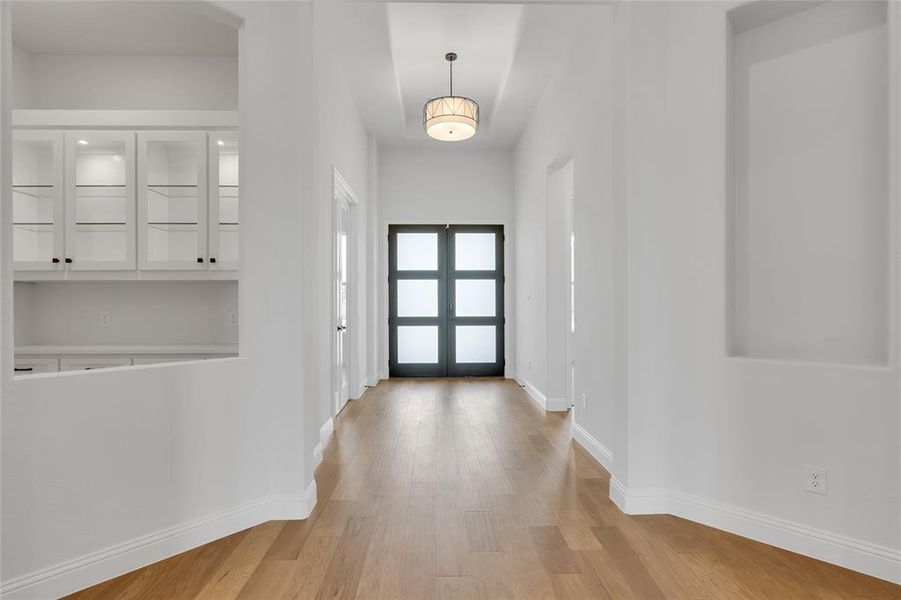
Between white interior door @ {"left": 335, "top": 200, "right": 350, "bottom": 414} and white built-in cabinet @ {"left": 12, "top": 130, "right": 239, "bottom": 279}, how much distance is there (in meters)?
1.43

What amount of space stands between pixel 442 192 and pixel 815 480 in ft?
19.5

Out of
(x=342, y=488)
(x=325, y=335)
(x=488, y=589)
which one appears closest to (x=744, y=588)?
(x=488, y=589)

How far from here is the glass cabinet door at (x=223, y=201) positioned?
3592 mm

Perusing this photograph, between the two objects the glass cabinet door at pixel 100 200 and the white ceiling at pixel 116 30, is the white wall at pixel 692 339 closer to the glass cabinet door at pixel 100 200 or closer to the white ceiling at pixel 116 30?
the white ceiling at pixel 116 30

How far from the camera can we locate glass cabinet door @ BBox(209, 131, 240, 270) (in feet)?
11.8

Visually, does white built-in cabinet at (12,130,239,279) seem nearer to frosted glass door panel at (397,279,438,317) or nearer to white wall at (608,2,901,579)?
white wall at (608,2,901,579)

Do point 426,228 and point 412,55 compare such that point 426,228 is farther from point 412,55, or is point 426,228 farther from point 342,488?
point 342,488

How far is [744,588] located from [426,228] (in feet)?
20.0

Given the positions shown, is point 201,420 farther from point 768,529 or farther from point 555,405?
point 555,405

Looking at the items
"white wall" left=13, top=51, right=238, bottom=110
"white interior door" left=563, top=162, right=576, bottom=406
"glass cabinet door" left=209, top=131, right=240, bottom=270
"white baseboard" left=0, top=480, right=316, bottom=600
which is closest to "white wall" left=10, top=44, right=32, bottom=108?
"white wall" left=13, top=51, right=238, bottom=110

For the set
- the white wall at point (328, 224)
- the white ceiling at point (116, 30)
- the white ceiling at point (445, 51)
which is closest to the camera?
the white wall at point (328, 224)

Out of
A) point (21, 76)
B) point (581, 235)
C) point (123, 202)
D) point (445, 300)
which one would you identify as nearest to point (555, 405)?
point (581, 235)

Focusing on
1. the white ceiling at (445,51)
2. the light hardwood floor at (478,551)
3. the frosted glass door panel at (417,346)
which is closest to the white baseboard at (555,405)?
the light hardwood floor at (478,551)

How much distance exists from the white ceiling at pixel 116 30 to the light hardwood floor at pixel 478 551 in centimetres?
317
